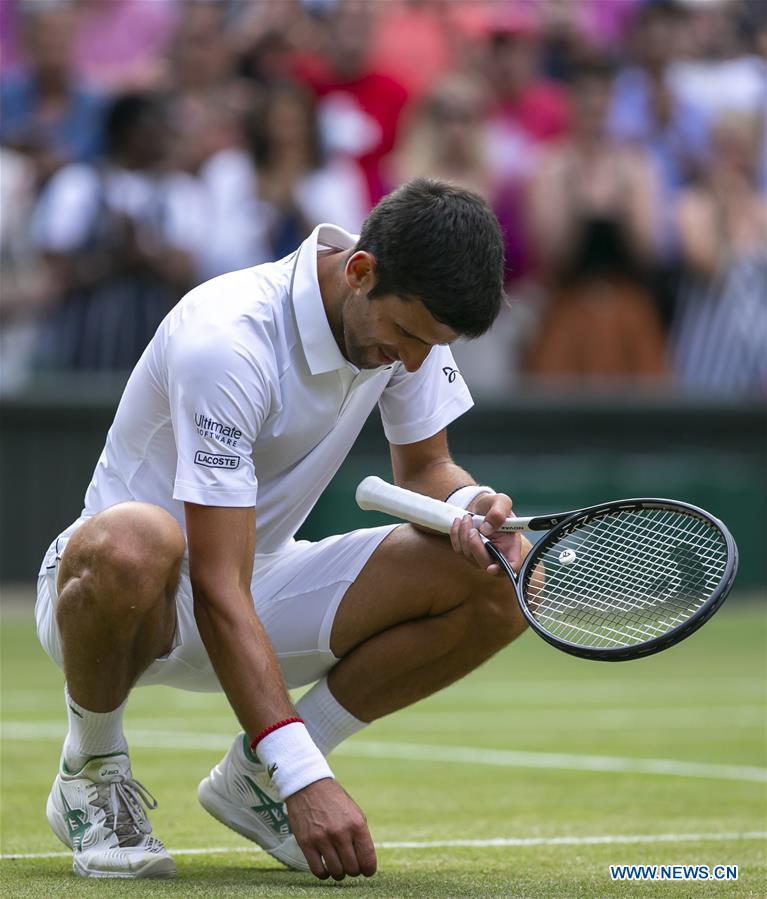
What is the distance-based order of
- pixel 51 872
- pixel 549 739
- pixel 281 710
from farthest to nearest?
1. pixel 549 739
2. pixel 51 872
3. pixel 281 710

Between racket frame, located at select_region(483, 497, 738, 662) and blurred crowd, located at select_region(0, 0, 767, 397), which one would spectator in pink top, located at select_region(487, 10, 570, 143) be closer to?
blurred crowd, located at select_region(0, 0, 767, 397)

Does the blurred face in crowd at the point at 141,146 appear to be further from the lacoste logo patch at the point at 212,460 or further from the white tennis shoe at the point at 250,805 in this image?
the lacoste logo patch at the point at 212,460

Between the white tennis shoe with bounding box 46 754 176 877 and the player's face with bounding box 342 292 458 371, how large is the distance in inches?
41.4

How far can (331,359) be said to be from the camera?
3.58m

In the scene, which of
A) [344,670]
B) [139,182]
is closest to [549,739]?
[344,670]

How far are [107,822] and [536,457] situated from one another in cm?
846

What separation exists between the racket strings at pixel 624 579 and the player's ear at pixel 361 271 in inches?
26.0

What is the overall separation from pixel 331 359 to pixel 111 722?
919mm

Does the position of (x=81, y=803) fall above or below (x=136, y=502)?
below

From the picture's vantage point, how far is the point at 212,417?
336 cm

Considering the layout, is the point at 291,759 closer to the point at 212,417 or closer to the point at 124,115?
the point at 212,417

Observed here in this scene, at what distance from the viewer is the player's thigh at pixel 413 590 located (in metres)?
3.72

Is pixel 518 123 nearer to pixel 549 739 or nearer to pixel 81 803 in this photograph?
pixel 549 739

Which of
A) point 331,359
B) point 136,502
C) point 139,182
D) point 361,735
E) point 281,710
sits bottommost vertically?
point 361,735
